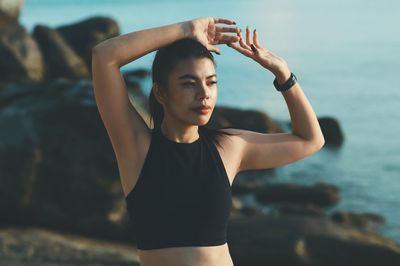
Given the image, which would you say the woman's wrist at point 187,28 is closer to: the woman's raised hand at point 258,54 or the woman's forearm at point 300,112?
the woman's raised hand at point 258,54

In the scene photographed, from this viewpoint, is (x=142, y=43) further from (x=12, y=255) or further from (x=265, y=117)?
(x=265, y=117)

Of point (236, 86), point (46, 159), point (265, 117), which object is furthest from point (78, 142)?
point (236, 86)

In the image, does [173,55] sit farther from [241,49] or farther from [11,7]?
[11,7]

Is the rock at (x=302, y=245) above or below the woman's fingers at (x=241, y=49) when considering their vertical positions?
below

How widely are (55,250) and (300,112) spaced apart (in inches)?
279

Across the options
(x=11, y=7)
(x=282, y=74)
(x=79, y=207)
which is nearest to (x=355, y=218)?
(x=79, y=207)

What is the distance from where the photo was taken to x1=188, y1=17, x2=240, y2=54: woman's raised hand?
167 inches

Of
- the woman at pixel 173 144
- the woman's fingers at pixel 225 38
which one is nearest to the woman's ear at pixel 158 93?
the woman at pixel 173 144

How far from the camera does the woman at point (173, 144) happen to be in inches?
164

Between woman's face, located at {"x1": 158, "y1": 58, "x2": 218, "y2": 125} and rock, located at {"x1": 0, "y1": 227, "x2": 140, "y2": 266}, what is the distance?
6.65 metres

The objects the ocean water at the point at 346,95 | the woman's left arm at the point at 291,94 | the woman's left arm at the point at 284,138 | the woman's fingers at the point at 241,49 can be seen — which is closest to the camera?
the woman's fingers at the point at 241,49

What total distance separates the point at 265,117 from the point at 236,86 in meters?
16.3

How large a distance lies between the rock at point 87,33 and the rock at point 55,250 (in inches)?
851

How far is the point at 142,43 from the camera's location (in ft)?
13.6
